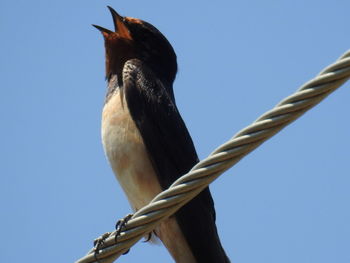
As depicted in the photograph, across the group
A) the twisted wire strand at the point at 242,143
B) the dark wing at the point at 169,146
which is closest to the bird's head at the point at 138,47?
the dark wing at the point at 169,146

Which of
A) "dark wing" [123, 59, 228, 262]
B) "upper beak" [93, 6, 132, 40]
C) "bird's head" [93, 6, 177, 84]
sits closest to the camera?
"dark wing" [123, 59, 228, 262]

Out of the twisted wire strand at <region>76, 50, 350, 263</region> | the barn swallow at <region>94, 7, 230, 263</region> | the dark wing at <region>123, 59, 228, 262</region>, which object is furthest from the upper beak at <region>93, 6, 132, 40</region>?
the twisted wire strand at <region>76, 50, 350, 263</region>

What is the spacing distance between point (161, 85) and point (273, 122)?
3693 mm

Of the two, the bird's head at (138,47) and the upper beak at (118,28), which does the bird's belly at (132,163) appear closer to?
the bird's head at (138,47)

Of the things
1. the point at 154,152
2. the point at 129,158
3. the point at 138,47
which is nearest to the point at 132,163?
the point at 129,158

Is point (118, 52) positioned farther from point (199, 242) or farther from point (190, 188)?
point (190, 188)

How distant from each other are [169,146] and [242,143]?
283cm

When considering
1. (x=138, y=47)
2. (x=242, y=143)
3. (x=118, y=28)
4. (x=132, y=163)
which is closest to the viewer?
(x=242, y=143)

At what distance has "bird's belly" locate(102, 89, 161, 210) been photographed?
5887 millimetres

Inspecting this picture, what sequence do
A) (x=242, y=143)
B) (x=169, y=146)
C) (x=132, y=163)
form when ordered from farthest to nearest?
(x=169, y=146) → (x=132, y=163) → (x=242, y=143)

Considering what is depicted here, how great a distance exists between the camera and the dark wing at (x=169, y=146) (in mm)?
5422

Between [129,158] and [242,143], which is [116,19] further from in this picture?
[242,143]

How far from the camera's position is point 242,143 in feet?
10.8

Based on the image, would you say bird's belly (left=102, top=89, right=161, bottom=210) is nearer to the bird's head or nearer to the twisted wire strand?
the bird's head
